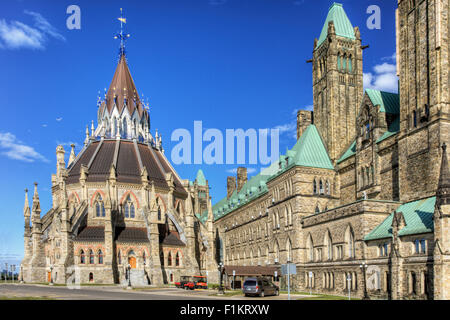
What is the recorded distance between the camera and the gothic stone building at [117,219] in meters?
67.2

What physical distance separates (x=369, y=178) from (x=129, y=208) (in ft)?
132

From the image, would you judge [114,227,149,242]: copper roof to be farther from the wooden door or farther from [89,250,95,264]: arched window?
[89,250,95,264]: arched window

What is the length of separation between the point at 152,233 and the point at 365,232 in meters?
35.1

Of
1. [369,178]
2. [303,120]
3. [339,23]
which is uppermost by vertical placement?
[339,23]

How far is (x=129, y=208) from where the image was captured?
76312 mm

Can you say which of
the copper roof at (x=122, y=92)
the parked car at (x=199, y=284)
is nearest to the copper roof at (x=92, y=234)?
the parked car at (x=199, y=284)

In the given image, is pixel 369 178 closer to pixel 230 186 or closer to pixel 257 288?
pixel 257 288

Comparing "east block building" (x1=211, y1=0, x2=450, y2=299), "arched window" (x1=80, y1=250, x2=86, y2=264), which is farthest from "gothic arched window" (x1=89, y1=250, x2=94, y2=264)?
"east block building" (x1=211, y1=0, x2=450, y2=299)

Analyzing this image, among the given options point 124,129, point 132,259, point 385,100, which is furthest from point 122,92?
point 385,100

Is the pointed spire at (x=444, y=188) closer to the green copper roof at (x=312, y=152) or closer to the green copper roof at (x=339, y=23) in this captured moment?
the green copper roof at (x=312, y=152)

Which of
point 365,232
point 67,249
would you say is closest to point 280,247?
point 365,232

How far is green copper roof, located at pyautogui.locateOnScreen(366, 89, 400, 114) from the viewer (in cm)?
5188

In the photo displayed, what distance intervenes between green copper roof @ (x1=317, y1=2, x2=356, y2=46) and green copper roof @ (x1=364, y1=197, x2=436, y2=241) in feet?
100

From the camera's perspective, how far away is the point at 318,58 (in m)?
67.4
